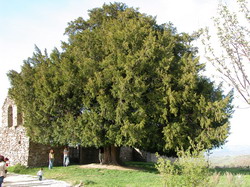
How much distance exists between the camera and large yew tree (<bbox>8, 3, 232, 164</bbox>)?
62.8 ft

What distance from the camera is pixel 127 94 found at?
61.8ft

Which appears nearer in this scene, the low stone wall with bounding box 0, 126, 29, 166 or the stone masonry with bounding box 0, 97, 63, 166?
the stone masonry with bounding box 0, 97, 63, 166

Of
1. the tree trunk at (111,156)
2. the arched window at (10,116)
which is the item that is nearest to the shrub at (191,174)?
the tree trunk at (111,156)

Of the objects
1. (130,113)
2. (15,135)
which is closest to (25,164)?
(15,135)

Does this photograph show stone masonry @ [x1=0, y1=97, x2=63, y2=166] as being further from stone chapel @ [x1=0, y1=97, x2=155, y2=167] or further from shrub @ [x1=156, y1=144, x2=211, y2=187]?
shrub @ [x1=156, y1=144, x2=211, y2=187]

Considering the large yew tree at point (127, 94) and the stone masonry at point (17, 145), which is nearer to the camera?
the large yew tree at point (127, 94)

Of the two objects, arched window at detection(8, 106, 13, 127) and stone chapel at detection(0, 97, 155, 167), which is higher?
arched window at detection(8, 106, 13, 127)

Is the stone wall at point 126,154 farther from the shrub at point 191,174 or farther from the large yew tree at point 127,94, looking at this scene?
the shrub at point 191,174

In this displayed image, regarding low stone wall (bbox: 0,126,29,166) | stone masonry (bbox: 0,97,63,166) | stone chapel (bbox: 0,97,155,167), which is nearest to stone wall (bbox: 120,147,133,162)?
stone chapel (bbox: 0,97,155,167)

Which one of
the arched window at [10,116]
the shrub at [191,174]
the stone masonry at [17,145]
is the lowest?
the shrub at [191,174]

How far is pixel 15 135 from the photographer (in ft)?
83.3

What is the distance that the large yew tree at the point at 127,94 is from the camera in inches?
754

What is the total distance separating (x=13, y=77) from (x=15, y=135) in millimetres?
4808

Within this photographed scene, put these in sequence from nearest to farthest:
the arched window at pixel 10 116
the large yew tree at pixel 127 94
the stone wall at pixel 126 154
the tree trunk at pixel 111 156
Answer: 1. the large yew tree at pixel 127 94
2. the tree trunk at pixel 111 156
3. the arched window at pixel 10 116
4. the stone wall at pixel 126 154
